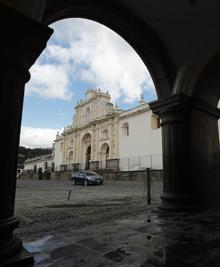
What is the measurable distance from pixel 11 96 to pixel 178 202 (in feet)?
11.2

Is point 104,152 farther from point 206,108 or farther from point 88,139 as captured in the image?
point 206,108

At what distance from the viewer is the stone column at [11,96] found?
74.6 inches

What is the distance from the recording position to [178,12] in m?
3.96

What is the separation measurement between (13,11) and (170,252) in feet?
8.35

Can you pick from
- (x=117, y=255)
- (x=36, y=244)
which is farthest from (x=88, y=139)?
(x=117, y=255)

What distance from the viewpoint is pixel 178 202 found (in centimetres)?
425

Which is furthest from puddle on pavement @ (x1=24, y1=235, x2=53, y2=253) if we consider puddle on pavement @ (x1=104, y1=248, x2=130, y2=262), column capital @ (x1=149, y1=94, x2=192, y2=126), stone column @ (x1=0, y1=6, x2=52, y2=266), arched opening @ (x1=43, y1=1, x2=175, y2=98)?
column capital @ (x1=149, y1=94, x2=192, y2=126)

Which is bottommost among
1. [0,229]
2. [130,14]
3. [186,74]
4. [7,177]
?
[0,229]

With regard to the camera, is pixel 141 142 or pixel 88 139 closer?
pixel 141 142

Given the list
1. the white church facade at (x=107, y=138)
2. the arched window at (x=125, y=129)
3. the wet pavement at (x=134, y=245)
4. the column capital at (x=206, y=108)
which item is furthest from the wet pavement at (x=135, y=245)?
the arched window at (x=125, y=129)

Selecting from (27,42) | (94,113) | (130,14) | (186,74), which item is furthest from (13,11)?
(94,113)

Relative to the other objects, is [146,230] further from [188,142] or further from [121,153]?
[121,153]

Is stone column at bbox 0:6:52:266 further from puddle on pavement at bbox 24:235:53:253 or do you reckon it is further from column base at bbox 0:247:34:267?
puddle on pavement at bbox 24:235:53:253

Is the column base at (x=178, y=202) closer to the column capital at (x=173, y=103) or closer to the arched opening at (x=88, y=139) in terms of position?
the column capital at (x=173, y=103)
